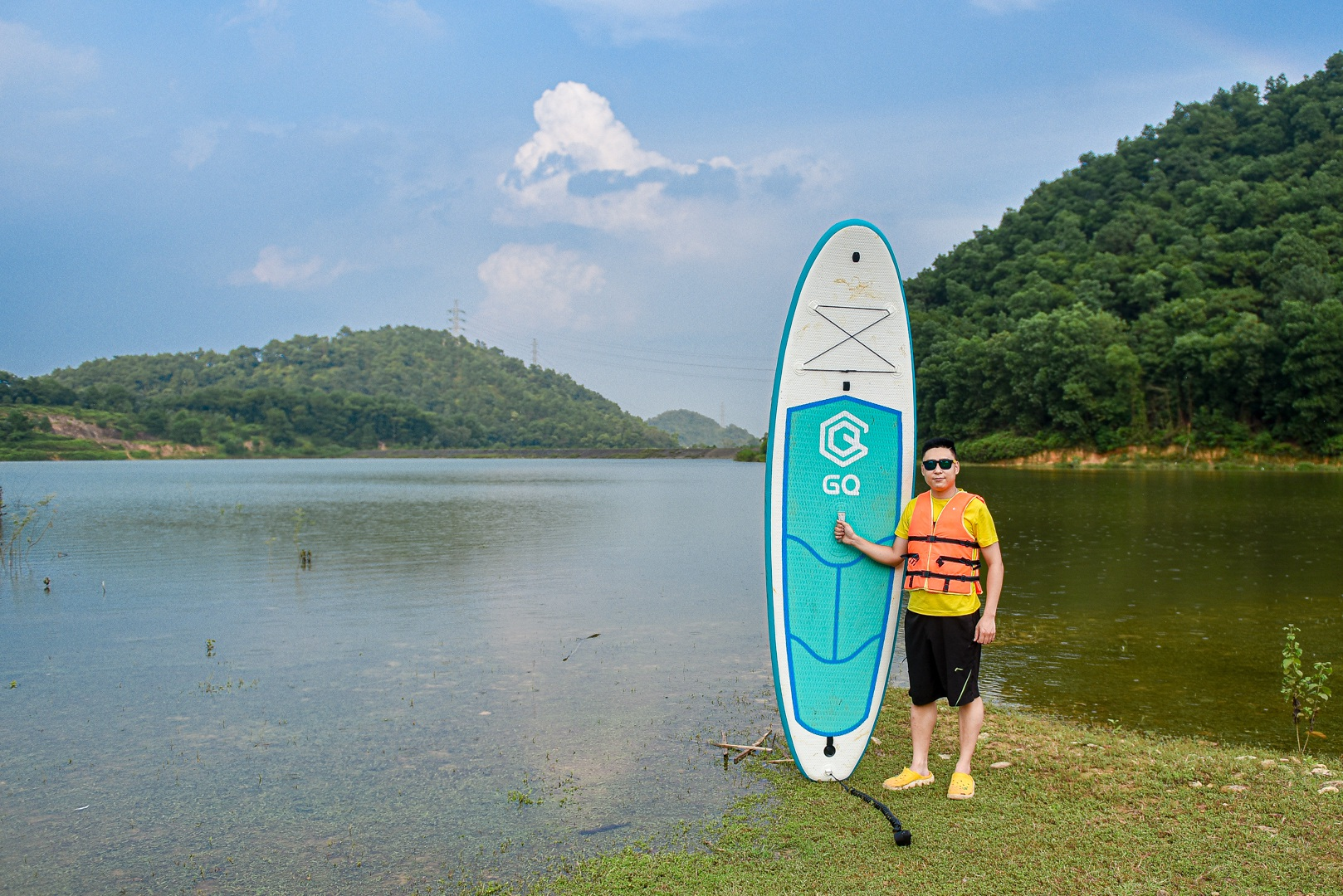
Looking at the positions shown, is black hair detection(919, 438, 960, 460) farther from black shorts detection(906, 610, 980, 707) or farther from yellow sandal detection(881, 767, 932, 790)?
yellow sandal detection(881, 767, 932, 790)

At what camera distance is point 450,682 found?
7.73 metres

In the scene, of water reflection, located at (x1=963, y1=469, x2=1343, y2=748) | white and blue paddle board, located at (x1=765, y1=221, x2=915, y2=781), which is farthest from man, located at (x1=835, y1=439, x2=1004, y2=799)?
water reflection, located at (x1=963, y1=469, x2=1343, y2=748)

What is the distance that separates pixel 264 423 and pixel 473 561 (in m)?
116

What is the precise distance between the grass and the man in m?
0.23

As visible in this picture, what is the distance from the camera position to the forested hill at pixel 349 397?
117 metres

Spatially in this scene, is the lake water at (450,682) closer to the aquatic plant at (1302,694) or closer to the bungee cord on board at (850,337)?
the aquatic plant at (1302,694)

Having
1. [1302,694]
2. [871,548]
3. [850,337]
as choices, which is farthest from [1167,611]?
[850,337]

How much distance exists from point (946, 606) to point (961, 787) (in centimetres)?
90

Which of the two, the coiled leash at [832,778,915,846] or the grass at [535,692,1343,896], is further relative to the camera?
the coiled leash at [832,778,915,846]

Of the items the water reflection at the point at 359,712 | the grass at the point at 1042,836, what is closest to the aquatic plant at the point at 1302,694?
the grass at the point at 1042,836

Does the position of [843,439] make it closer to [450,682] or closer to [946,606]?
[946,606]

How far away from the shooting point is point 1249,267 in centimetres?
6469

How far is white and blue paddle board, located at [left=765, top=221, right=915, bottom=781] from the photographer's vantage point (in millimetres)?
5438

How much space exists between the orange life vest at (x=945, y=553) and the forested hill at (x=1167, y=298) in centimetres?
5655
